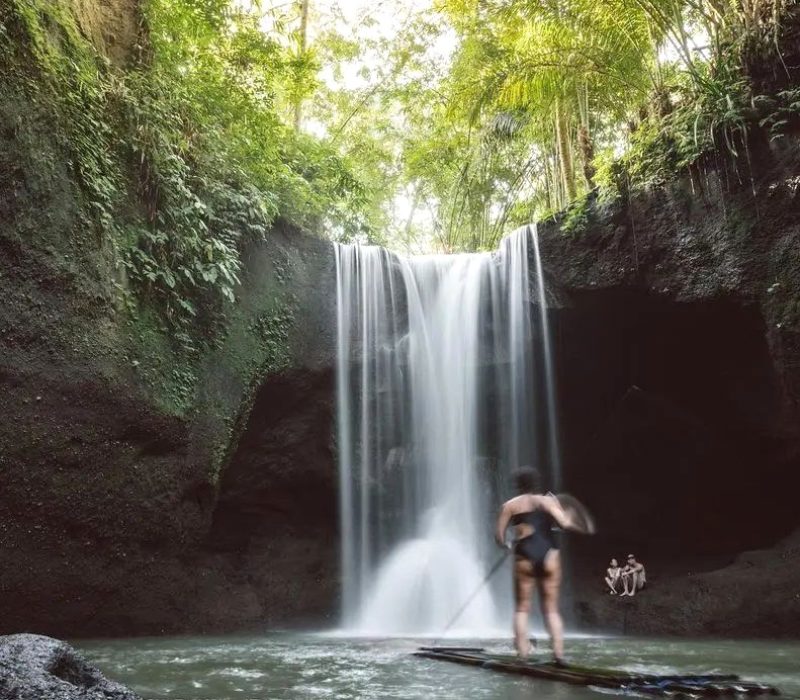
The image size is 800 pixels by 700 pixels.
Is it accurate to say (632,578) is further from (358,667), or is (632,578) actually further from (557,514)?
(358,667)

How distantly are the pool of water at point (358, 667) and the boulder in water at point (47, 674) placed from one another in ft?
2.51

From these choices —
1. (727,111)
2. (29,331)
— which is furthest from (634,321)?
(29,331)

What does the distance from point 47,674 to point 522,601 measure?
355cm

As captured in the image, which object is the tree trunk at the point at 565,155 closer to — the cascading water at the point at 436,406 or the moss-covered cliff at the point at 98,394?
the cascading water at the point at 436,406

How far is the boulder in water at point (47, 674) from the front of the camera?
9.65 ft

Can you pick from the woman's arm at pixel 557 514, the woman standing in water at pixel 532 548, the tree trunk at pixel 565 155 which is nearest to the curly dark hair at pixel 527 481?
the woman standing in water at pixel 532 548

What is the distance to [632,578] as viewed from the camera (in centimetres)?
1171

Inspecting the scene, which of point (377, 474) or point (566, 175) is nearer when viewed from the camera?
point (377, 474)

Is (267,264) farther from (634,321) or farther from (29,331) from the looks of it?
(634,321)

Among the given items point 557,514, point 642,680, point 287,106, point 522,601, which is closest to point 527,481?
point 557,514

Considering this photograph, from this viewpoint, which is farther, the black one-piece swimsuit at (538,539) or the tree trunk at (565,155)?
the tree trunk at (565,155)

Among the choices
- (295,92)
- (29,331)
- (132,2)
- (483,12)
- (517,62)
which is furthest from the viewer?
(483,12)

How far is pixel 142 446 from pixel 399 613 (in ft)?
17.0

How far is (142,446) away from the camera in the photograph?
348 inches
